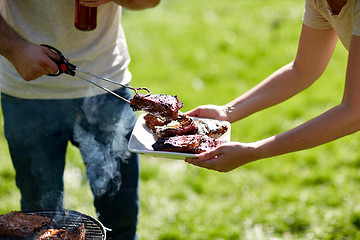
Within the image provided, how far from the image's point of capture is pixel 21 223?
236 cm

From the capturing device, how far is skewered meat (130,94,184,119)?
8.61 feet

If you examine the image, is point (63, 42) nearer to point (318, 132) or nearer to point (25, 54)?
point (25, 54)

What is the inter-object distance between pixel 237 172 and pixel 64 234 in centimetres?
258

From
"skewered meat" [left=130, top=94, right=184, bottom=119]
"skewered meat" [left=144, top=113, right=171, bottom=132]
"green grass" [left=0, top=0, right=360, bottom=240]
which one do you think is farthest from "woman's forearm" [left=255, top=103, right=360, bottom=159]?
"green grass" [left=0, top=0, right=360, bottom=240]

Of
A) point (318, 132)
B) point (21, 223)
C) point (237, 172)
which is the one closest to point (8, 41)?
point (21, 223)

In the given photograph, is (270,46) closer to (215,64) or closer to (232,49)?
(232,49)

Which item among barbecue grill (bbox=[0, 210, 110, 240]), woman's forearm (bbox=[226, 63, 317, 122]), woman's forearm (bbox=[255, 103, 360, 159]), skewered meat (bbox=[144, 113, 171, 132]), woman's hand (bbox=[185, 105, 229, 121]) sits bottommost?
barbecue grill (bbox=[0, 210, 110, 240])

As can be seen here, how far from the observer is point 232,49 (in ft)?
21.9

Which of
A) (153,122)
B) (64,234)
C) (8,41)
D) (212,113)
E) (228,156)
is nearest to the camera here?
(64,234)

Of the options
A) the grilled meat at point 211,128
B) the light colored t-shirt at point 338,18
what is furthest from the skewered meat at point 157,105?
the light colored t-shirt at point 338,18

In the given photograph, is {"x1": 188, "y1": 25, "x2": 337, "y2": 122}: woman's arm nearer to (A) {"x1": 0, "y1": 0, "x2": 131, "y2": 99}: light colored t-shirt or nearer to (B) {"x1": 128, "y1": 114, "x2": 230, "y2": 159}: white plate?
(B) {"x1": 128, "y1": 114, "x2": 230, "y2": 159}: white plate

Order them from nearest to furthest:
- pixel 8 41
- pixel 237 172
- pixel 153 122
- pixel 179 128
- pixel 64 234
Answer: pixel 64 234 < pixel 8 41 < pixel 179 128 < pixel 153 122 < pixel 237 172

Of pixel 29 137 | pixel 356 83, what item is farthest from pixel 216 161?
pixel 29 137

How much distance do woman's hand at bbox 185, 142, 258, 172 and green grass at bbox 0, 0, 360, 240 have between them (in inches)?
60.0
